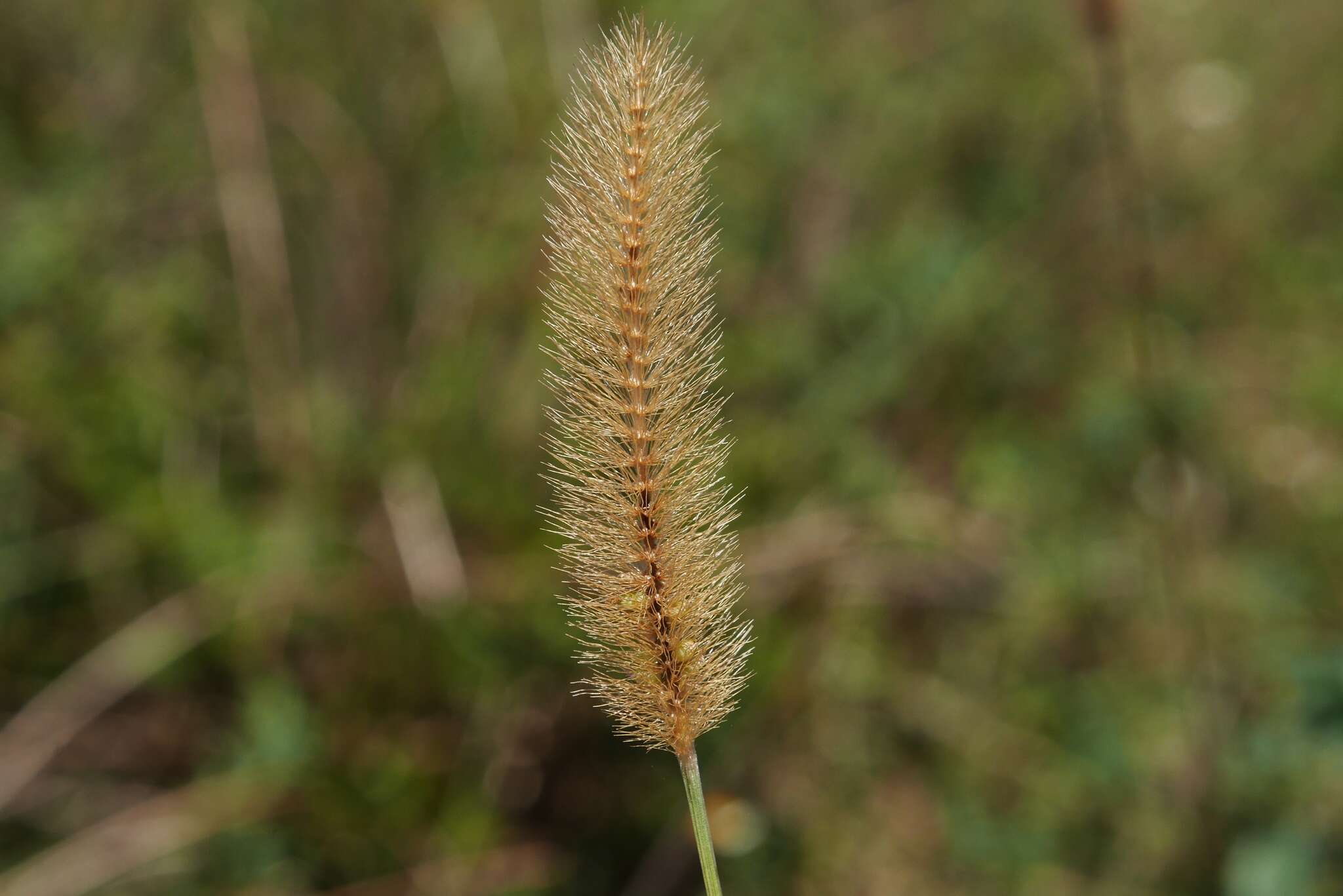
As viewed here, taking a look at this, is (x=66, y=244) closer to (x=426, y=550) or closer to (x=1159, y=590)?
(x=426, y=550)

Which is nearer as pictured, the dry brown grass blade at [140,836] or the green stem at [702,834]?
the green stem at [702,834]

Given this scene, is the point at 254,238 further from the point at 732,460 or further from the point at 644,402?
the point at 644,402

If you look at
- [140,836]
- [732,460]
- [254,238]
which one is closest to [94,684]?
[140,836]

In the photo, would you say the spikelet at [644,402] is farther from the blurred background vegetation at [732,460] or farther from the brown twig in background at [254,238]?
the brown twig in background at [254,238]

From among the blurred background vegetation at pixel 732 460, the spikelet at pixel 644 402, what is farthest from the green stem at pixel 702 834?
the blurred background vegetation at pixel 732 460

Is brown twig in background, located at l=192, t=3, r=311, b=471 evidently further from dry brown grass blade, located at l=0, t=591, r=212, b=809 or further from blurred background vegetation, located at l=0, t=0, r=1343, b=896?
dry brown grass blade, located at l=0, t=591, r=212, b=809

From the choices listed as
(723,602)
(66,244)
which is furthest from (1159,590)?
(66,244)
